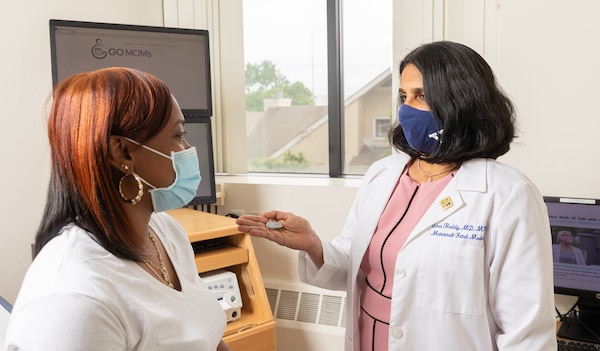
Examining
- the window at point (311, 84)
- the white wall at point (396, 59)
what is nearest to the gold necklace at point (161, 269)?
the white wall at point (396, 59)

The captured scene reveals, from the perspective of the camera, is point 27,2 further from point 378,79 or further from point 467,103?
point 467,103

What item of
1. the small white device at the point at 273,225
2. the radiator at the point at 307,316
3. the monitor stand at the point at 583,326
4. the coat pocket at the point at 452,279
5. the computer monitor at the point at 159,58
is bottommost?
the radiator at the point at 307,316

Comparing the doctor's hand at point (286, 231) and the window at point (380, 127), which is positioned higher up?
the window at point (380, 127)

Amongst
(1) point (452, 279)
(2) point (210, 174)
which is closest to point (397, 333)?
(1) point (452, 279)

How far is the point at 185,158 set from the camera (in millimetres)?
1044

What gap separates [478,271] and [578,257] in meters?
0.73

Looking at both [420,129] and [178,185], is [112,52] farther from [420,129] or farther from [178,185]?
[420,129]

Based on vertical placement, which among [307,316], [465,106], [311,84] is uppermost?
[311,84]

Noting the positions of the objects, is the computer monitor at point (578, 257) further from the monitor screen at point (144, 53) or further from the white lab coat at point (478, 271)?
the monitor screen at point (144, 53)

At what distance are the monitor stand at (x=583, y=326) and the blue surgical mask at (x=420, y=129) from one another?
83 centimetres

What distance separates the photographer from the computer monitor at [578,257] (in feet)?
5.32

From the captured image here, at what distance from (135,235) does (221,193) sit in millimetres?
1480

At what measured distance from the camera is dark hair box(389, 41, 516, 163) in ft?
3.89

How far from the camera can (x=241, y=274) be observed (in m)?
2.08
